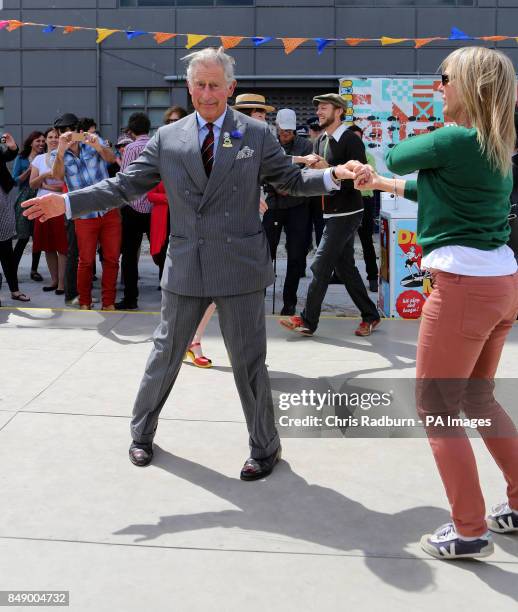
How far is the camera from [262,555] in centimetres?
333

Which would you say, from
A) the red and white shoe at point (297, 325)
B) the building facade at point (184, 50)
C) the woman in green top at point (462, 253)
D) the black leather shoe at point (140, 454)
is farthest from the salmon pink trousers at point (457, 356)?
the building facade at point (184, 50)

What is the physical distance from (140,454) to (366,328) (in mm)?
3305

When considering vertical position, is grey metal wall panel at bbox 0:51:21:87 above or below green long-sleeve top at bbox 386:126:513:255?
above

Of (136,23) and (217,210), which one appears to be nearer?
(217,210)

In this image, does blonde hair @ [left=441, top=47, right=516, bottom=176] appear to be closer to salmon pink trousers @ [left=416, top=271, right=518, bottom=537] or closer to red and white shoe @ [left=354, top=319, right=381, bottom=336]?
salmon pink trousers @ [left=416, top=271, right=518, bottom=537]

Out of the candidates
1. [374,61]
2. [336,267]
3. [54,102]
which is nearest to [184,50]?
[54,102]

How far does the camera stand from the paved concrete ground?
3064 mm

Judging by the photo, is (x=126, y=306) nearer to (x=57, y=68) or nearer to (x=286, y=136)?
(x=286, y=136)

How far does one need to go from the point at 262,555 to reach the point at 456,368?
1.02 meters

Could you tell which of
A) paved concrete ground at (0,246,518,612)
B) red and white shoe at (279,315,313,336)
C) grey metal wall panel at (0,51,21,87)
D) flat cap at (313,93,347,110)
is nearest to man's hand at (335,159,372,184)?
paved concrete ground at (0,246,518,612)

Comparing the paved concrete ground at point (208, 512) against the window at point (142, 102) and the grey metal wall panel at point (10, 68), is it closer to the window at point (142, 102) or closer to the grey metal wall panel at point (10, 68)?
the window at point (142, 102)

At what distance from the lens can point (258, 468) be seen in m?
4.11

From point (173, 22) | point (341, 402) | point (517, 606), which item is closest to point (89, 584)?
point (517, 606)

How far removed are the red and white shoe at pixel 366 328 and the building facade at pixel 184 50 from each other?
10.9 m
